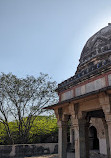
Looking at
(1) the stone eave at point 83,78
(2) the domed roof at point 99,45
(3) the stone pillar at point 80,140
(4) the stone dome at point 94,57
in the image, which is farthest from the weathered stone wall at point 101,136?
(2) the domed roof at point 99,45

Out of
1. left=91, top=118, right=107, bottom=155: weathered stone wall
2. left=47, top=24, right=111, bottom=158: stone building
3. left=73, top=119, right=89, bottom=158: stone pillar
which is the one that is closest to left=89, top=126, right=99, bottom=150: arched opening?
left=91, top=118, right=107, bottom=155: weathered stone wall

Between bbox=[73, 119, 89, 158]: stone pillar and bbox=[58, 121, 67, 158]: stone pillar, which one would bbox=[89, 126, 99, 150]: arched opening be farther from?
bbox=[73, 119, 89, 158]: stone pillar

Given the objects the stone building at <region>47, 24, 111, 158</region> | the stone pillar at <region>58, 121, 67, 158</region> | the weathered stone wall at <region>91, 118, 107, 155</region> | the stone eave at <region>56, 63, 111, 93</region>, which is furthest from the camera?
the weathered stone wall at <region>91, 118, 107, 155</region>

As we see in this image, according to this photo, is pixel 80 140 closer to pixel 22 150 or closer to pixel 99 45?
pixel 22 150

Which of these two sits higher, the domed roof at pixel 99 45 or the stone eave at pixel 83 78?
the domed roof at pixel 99 45

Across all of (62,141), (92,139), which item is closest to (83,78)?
(62,141)

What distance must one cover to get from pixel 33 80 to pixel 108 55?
8.50 m

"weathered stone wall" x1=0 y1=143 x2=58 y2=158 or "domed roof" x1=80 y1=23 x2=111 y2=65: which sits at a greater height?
"domed roof" x1=80 y1=23 x2=111 y2=65

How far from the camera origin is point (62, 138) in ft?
28.8

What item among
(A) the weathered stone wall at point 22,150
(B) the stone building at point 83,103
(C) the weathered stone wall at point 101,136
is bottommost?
(A) the weathered stone wall at point 22,150

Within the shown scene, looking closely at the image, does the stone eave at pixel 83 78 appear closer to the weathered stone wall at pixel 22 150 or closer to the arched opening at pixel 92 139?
the weathered stone wall at pixel 22 150

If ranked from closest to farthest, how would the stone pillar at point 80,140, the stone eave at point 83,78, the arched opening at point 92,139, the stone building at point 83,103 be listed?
the stone building at point 83,103 → the stone pillar at point 80,140 → the stone eave at point 83,78 → the arched opening at point 92,139

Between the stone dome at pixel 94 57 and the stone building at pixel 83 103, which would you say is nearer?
the stone building at pixel 83 103

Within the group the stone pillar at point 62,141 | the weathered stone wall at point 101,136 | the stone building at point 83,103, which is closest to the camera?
the stone building at point 83,103
